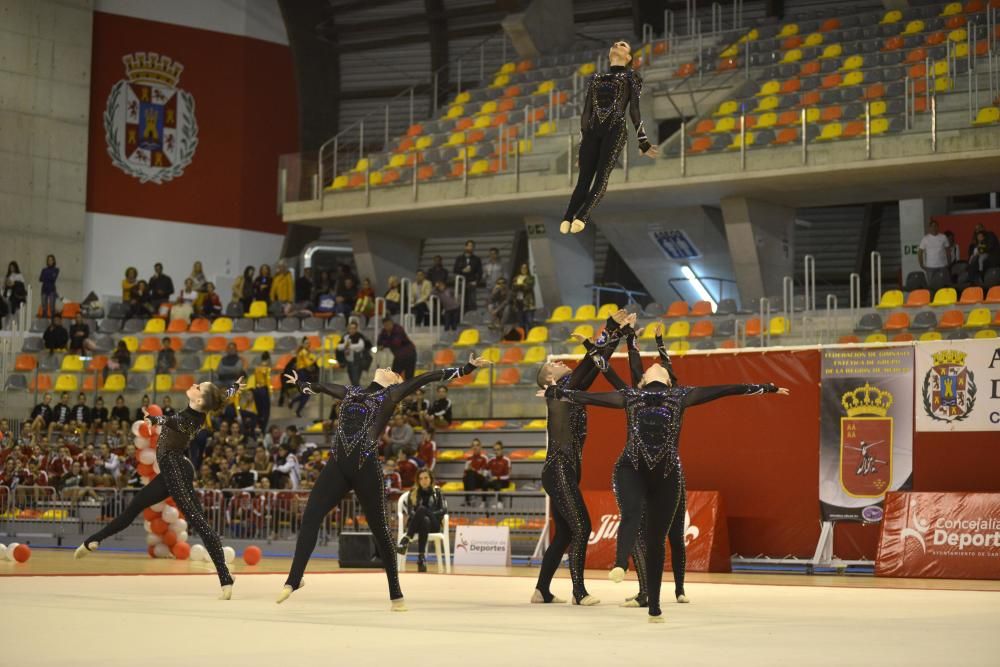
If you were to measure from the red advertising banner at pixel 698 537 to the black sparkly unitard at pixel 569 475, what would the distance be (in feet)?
20.0

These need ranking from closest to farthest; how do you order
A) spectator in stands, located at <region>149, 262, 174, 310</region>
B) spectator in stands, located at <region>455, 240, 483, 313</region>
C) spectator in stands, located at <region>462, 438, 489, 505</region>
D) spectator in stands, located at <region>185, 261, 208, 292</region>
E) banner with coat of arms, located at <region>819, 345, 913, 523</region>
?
1. banner with coat of arms, located at <region>819, 345, 913, 523</region>
2. spectator in stands, located at <region>462, 438, 489, 505</region>
3. spectator in stands, located at <region>455, 240, 483, 313</region>
4. spectator in stands, located at <region>185, 261, 208, 292</region>
5. spectator in stands, located at <region>149, 262, 174, 310</region>

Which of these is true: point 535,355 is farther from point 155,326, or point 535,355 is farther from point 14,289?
point 14,289

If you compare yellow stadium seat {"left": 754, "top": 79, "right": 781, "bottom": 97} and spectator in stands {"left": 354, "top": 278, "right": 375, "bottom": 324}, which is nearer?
yellow stadium seat {"left": 754, "top": 79, "right": 781, "bottom": 97}

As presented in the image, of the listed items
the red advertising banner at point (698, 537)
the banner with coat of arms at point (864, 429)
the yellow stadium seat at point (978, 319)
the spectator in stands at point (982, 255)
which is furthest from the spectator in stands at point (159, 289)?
the banner with coat of arms at point (864, 429)

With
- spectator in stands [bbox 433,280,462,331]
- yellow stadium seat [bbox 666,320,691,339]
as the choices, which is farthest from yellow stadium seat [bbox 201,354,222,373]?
yellow stadium seat [bbox 666,320,691,339]

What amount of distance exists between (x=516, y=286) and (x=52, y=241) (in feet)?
41.6

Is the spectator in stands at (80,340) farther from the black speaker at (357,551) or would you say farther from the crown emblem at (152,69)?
the black speaker at (357,551)

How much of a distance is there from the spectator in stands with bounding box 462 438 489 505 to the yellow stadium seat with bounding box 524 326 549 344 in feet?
17.4

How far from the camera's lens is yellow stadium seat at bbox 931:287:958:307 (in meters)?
23.5

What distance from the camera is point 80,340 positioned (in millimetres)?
28922

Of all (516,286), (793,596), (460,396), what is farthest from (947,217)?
(793,596)

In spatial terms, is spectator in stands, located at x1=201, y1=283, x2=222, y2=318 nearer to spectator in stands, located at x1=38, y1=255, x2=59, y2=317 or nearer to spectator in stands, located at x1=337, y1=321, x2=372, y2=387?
spectator in stands, located at x1=38, y1=255, x2=59, y2=317

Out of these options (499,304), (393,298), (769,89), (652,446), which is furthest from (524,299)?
(652,446)

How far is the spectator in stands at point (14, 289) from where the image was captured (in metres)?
30.2
